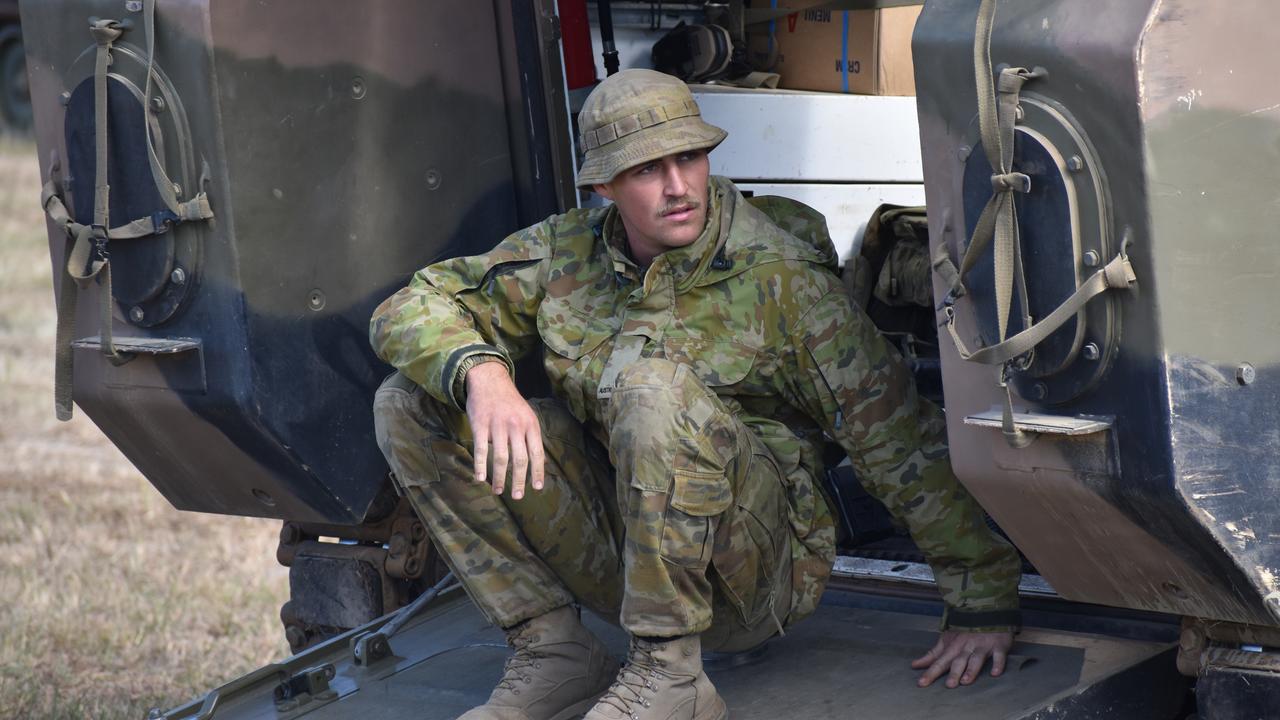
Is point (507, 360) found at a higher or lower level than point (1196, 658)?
higher

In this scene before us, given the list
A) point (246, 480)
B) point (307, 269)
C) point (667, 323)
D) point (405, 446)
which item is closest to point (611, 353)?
point (667, 323)

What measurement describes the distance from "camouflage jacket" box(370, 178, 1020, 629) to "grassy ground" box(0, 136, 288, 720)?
1.93 m

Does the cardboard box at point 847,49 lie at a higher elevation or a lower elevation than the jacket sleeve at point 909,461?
higher

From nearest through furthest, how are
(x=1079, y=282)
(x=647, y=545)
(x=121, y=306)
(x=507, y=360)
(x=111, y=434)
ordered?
1. (x=1079, y=282)
2. (x=647, y=545)
3. (x=507, y=360)
4. (x=121, y=306)
5. (x=111, y=434)

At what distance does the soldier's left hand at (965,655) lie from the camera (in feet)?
10.0

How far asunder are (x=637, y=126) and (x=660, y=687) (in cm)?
105

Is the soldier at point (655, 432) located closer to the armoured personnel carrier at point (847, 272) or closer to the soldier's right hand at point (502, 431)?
the soldier's right hand at point (502, 431)

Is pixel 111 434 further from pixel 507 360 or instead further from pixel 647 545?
pixel 647 545

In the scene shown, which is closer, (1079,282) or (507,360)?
(1079,282)

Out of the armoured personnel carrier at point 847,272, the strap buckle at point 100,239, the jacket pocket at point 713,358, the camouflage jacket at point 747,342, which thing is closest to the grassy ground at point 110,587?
the armoured personnel carrier at point 847,272

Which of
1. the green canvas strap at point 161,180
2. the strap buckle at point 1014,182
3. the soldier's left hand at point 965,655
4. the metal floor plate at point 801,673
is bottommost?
the metal floor plate at point 801,673

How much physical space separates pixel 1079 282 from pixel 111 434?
7.36 feet

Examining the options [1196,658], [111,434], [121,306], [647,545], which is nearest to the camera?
[1196,658]

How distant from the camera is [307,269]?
3.40 meters
